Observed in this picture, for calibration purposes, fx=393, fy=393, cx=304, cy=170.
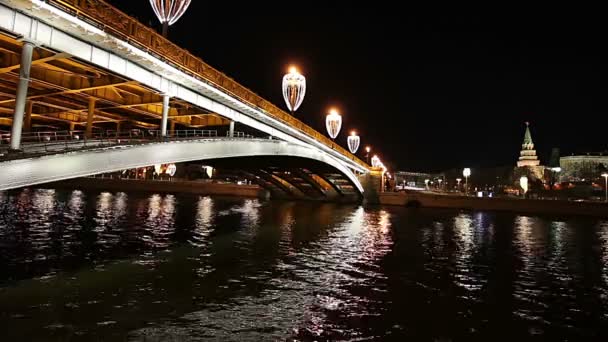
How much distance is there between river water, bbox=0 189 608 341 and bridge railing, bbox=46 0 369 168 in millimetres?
8355

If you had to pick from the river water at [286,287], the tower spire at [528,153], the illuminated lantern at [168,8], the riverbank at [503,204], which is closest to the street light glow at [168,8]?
the illuminated lantern at [168,8]

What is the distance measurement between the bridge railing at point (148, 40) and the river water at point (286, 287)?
8355 millimetres

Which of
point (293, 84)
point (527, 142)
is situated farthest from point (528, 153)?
point (293, 84)

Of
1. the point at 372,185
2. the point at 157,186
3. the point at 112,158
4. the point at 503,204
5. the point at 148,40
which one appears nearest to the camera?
the point at 112,158

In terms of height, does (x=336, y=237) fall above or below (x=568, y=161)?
below

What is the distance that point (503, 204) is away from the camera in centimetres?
5462

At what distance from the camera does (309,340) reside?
7.68 meters

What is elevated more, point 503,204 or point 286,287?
point 503,204

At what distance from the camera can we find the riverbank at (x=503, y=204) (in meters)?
49.1

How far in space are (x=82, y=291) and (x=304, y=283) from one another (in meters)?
6.17

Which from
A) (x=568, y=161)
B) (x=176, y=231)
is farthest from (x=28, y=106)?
(x=568, y=161)

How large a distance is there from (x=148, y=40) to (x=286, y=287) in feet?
38.1

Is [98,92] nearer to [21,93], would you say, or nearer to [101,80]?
[101,80]

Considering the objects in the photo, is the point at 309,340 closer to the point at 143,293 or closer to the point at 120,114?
the point at 143,293
